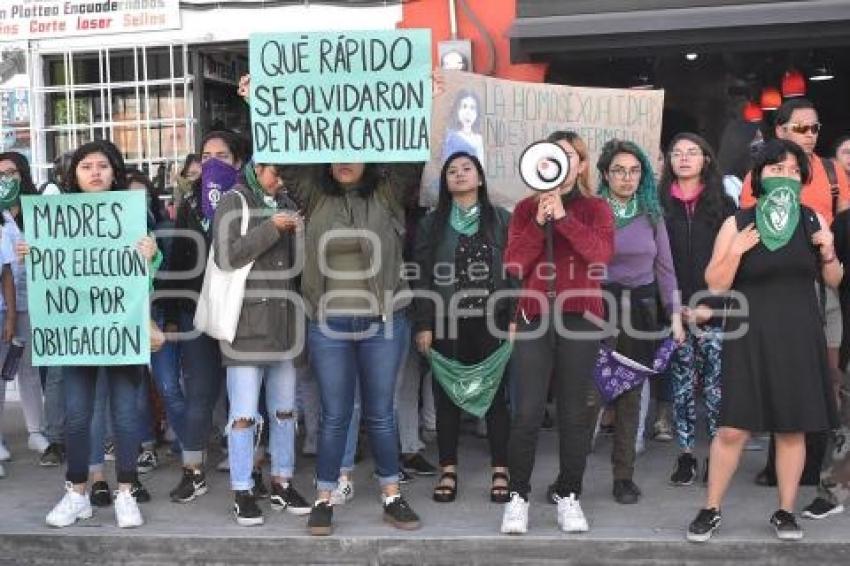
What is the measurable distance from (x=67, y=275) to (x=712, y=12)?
485 cm

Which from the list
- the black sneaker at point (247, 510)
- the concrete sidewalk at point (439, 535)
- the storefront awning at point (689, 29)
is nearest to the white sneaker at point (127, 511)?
the concrete sidewalk at point (439, 535)

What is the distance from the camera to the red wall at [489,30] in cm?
815

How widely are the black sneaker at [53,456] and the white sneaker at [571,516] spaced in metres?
3.37

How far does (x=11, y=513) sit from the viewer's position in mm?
5457

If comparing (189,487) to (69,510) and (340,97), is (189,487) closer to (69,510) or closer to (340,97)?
(69,510)

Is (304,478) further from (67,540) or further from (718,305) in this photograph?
(718,305)

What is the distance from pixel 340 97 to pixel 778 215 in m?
2.09

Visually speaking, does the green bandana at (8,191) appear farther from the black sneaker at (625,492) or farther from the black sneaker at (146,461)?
the black sneaker at (625,492)

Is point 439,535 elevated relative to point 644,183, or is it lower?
lower

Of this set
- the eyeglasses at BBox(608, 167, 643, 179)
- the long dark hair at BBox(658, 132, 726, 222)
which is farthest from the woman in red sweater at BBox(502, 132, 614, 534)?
the long dark hair at BBox(658, 132, 726, 222)

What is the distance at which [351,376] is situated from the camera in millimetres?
4926

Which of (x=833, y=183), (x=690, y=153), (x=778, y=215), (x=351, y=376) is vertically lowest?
(x=351, y=376)

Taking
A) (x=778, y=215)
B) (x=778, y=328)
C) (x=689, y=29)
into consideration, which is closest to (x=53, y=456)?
(x=778, y=328)

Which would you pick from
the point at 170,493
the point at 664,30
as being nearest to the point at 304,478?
the point at 170,493
